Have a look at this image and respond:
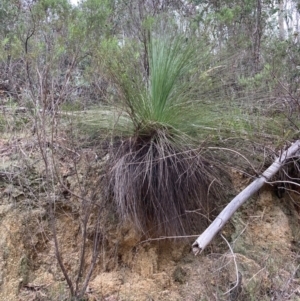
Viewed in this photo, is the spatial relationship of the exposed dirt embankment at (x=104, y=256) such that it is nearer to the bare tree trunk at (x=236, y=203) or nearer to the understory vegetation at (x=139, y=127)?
the understory vegetation at (x=139, y=127)

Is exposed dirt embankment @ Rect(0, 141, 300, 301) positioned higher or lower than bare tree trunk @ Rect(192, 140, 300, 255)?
lower

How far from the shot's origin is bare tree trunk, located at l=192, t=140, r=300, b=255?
74.9 inches

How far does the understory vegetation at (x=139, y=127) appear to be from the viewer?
2.34 meters

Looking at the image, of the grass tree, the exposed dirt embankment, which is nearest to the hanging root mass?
the grass tree

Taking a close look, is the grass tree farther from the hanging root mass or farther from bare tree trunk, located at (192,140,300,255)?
bare tree trunk, located at (192,140,300,255)

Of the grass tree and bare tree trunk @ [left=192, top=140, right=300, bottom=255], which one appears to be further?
the grass tree

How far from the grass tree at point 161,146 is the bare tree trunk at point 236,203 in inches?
7.5

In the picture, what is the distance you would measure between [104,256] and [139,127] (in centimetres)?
81

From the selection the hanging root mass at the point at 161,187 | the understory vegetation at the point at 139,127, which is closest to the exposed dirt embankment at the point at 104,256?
the understory vegetation at the point at 139,127

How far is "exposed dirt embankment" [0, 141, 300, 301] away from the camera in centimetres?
227

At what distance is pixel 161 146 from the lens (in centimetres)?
237

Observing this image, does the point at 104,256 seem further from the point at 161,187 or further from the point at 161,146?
the point at 161,146

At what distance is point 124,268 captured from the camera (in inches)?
95.4

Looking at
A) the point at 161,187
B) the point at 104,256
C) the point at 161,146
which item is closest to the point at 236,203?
the point at 161,187
